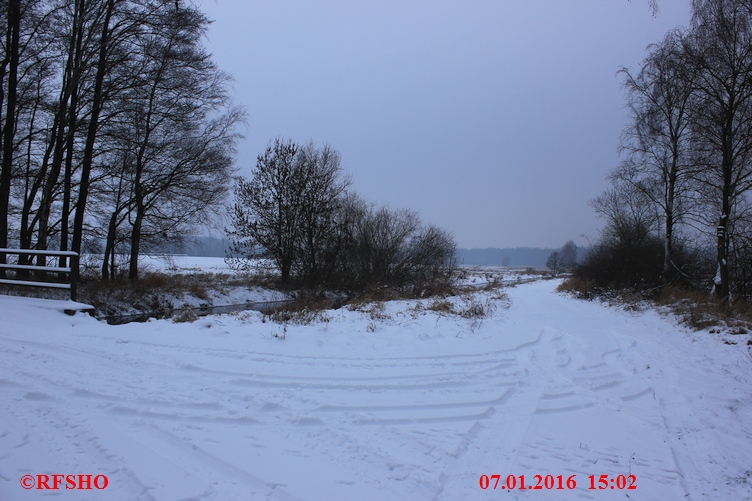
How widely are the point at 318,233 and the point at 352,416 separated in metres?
19.6

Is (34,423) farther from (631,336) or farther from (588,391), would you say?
(631,336)

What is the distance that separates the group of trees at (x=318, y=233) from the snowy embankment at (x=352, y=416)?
15305 millimetres

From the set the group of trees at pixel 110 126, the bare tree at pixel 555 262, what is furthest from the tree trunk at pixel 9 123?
the bare tree at pixel 555 262

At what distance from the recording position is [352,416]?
3734mm

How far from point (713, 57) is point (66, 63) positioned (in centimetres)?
2227

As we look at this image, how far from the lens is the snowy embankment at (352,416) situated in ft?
8.93

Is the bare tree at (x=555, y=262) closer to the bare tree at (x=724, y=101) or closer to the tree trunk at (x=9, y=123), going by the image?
the bare tree at (x=724, y=101)

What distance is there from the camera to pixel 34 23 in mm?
12414

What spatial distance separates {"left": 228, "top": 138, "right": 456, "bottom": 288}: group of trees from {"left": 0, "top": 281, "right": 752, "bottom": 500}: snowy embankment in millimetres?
15305

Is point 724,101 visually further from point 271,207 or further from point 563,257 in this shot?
point 563,257

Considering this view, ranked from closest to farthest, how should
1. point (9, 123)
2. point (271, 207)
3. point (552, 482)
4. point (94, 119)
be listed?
point (552, 482) → point (9, 123) → point (94, 119) → point (271, 207)

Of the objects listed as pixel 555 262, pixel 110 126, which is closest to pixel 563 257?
pixel 555 262

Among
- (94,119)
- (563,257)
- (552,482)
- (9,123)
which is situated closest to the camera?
(552,482)

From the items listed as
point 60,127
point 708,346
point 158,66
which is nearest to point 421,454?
point 708,346
